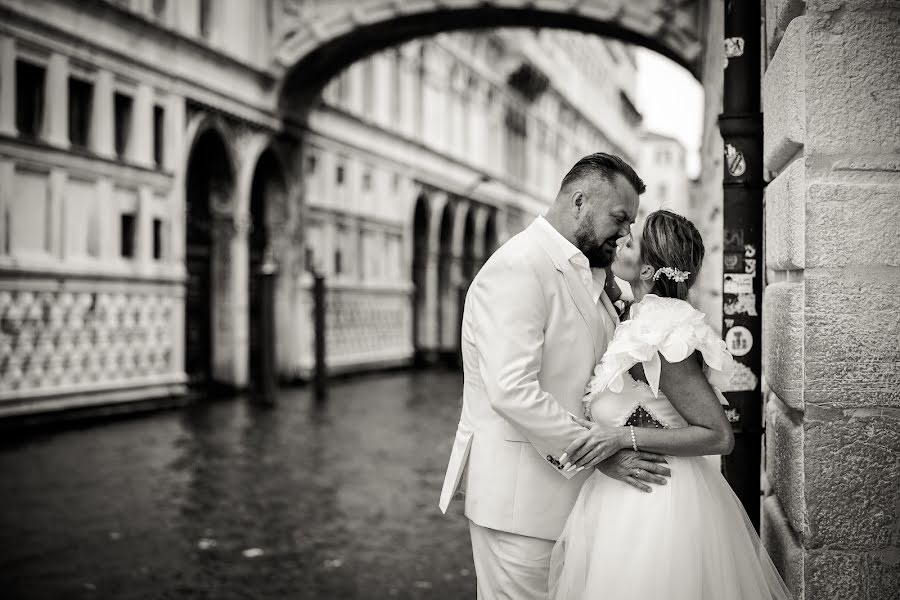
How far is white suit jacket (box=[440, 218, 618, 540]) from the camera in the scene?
3.13 metres

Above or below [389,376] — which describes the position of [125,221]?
above

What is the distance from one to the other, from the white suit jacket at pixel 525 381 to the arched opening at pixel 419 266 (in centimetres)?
2585

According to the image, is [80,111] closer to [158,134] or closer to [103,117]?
[103,117]

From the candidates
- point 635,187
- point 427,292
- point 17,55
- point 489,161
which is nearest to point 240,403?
point 17,55

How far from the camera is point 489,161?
115 ft

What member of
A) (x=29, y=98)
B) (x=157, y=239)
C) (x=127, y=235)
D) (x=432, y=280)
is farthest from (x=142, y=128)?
(x=432, y=280)

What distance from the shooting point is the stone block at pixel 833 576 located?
117 inches

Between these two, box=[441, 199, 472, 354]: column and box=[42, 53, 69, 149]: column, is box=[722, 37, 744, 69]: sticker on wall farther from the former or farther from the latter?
box=[441, 199, 472, 354]: column

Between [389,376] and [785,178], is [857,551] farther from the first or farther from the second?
[389,376]

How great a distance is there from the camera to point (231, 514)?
803 cm

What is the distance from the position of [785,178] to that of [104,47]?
13347 millimetres

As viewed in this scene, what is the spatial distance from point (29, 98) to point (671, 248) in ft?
40.3

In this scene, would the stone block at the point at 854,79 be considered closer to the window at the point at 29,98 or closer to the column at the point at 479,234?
the window at the point at 29,98

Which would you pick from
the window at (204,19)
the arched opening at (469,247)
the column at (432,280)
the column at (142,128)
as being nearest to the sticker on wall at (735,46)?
the column at (142,128)
